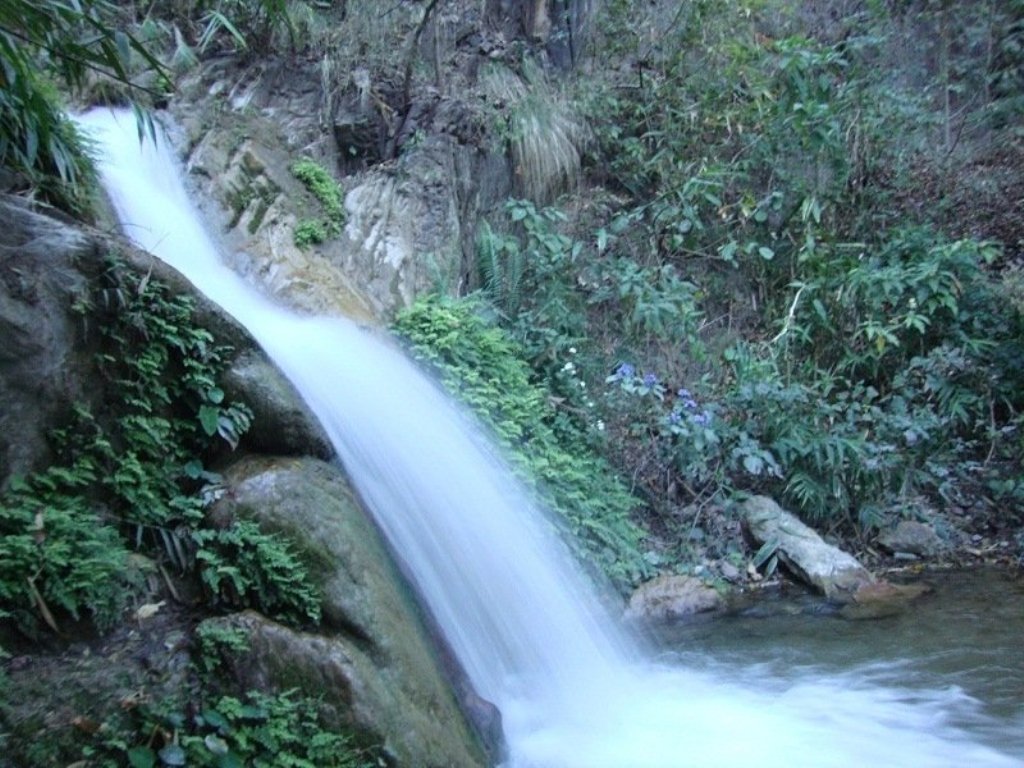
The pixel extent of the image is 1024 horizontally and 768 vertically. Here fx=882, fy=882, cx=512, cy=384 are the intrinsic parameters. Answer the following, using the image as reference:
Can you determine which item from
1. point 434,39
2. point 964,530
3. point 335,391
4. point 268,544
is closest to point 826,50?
point 434,39

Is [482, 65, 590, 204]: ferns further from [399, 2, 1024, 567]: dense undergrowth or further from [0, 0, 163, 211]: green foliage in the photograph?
[0, 0, 163, 211]: green foliage

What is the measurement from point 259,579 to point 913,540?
224 inches

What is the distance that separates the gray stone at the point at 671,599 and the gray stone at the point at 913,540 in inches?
73.2

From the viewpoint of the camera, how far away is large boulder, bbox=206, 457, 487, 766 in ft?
11.3

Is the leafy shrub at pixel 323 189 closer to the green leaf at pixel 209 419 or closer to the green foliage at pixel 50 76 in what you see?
the green foliage at pixel 50 76

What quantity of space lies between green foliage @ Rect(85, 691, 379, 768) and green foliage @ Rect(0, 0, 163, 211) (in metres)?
2.41

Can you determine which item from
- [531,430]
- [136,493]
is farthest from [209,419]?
[531,430]

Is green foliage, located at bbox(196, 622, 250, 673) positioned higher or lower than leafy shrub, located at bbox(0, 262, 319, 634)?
lower

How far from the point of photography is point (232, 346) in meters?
4.32

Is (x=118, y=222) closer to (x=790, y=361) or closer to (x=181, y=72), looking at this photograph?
(x=181, y=72)

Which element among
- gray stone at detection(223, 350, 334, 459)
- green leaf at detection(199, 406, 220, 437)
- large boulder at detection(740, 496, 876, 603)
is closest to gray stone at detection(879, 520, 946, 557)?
large boulder at detection(740, 496, 876, 603)

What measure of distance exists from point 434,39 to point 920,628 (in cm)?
711

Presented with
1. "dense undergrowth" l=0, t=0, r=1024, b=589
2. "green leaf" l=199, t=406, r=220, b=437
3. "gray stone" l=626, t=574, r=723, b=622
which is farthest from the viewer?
"dense undergrowth" l=0, t=0, r=1024, b=589

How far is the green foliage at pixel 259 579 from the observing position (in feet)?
12.0
